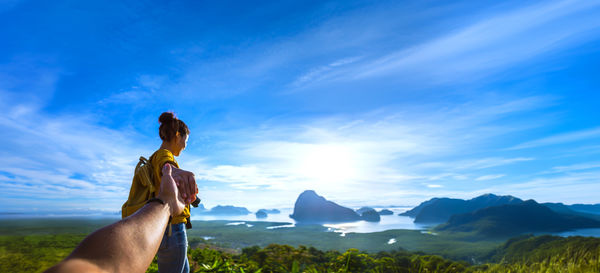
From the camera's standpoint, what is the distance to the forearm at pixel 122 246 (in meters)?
0.95

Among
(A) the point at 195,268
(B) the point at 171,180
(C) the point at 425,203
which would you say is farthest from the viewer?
(C) the point at 425,203

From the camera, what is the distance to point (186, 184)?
85.7 inches

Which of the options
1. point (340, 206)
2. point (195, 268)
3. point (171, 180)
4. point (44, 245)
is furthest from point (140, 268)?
point (340, 206)

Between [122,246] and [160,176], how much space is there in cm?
252

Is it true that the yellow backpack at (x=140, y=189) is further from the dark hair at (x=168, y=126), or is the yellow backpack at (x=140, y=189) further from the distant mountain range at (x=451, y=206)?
the distant mountain range at (x=451, y=206)

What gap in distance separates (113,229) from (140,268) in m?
0.20

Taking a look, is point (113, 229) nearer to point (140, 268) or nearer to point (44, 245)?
point (140, 268)

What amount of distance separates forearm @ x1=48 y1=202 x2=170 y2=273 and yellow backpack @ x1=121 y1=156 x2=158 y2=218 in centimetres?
218

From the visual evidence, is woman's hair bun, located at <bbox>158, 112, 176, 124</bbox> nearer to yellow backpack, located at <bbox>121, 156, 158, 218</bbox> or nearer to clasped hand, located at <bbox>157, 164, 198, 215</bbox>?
yellow backpack, located at <bbox>121, 156, 158, 218</bbox>

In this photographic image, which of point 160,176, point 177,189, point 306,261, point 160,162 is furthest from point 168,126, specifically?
point 306,261

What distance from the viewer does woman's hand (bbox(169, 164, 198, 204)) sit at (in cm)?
215

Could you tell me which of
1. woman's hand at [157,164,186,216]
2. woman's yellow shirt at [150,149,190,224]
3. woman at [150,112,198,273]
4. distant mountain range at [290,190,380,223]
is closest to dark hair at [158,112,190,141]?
woman at [150,112,198,273]

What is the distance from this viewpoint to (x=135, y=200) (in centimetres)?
347

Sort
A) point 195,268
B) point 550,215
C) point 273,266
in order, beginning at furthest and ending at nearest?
point 550,215, point 273,266, point 195,268
